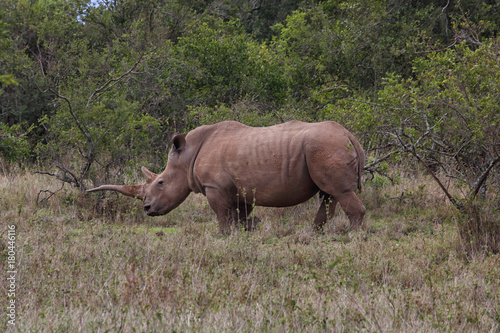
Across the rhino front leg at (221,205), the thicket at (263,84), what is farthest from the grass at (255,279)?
the thicket at (263,84)

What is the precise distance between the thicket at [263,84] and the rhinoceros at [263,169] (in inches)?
33.6

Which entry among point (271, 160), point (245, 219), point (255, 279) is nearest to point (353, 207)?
point (271, 160)

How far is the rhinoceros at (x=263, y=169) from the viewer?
7848 millimetres

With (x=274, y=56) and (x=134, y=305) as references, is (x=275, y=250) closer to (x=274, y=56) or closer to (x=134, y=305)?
(x=134, y=305)

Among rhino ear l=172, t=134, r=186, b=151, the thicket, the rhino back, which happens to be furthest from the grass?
rhino ear l=172, t=134, r=186, b=151

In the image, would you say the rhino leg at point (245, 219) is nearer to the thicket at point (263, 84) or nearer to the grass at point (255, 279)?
the grass at point (255, 279)

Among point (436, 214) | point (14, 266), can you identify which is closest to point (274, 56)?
point (436, 214)

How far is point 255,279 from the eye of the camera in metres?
5.43

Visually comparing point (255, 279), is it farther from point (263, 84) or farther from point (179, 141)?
point (263, 84)

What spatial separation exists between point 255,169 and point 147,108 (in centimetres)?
774

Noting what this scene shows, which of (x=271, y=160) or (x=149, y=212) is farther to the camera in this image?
(x=149, y=212)

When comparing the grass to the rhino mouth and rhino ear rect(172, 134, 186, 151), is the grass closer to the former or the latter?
the rhino mouth

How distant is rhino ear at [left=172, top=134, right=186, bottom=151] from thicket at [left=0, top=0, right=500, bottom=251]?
7.03 feet

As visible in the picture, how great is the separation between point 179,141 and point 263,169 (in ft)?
4.73
